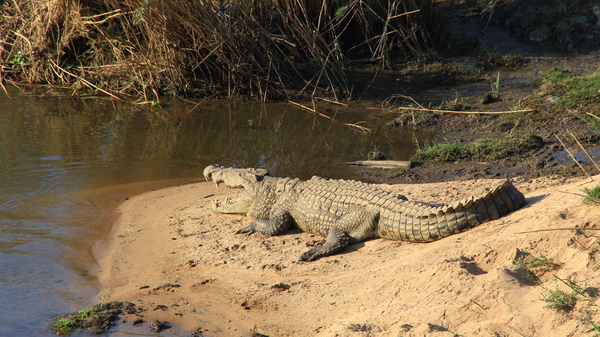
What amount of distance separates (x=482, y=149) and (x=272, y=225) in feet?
11.4

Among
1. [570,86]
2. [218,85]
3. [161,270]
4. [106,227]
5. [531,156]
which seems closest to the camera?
[161,270]

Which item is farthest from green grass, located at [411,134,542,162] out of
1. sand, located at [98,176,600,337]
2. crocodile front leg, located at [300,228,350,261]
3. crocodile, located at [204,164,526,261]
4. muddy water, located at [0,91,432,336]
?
crocodile front leg, located at [300,228,350,261]

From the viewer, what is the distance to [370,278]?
3.96 m

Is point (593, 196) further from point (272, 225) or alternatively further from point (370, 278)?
point (272, 225)

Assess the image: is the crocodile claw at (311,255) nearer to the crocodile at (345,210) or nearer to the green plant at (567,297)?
the crocodile at (345,210)

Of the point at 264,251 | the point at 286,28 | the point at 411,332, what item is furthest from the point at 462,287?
the point at 286,28

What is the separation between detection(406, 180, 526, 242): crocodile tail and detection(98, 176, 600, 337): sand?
98 millimetres

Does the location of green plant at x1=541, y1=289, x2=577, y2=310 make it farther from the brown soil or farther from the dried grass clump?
the dried grass clump

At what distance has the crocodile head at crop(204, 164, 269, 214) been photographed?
5.92 metres

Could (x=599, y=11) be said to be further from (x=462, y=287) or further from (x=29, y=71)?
(x=29, y=71)

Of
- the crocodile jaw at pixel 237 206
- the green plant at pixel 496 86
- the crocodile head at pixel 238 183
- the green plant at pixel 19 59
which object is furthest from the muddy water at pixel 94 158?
the green plant at pixel 496 86

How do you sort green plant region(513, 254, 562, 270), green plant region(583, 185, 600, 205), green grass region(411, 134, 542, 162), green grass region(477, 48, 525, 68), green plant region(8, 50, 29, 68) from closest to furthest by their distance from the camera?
green plant region(513, 254, 562, 270) → green plant region(583, 185, 600, 205) → green grass region(411, 134, 542, 162) → green grass region(477, 48, 525, 68) → green plant region(8, 50, 29, 68)

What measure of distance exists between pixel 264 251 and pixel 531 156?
4082mm

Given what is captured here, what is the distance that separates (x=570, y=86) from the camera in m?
8.22
